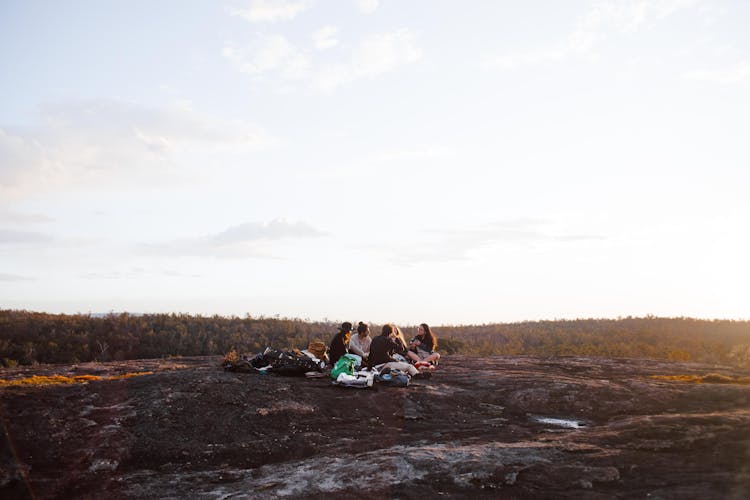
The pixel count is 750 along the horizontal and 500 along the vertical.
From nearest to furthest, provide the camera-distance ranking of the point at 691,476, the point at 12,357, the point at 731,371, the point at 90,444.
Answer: the point at 691,476 → the point at 90,444 → the point at 731,371 → the point at 12,357

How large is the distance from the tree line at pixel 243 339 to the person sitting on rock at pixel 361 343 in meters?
12.2

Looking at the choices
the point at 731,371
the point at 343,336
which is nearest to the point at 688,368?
the point at 731,371

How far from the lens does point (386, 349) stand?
15.5m


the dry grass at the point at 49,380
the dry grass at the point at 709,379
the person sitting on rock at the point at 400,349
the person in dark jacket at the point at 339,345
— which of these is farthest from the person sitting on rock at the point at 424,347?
the dry grass at the point at 49,380

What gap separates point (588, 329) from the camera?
42.6m

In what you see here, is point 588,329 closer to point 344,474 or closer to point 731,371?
point 731,371

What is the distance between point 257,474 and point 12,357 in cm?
2096

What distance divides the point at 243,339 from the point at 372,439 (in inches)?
890

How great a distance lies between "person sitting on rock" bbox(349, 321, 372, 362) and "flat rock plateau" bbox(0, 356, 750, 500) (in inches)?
104

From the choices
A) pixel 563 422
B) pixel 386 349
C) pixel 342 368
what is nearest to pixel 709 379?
pixel 563 422

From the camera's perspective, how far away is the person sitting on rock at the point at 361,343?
16250mm

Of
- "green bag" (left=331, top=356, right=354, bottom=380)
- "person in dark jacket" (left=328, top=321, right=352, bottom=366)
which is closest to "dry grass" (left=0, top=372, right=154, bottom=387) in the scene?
"green bag" (left=331, top=356, right=354, bottom=380)

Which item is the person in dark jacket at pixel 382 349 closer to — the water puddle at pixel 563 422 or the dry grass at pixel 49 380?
the water puddle at pixel 563 422

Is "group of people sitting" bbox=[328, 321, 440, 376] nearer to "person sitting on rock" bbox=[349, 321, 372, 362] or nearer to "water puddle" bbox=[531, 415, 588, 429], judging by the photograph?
"person sitting on rock" bbox=[349, 321, 372, 362]
